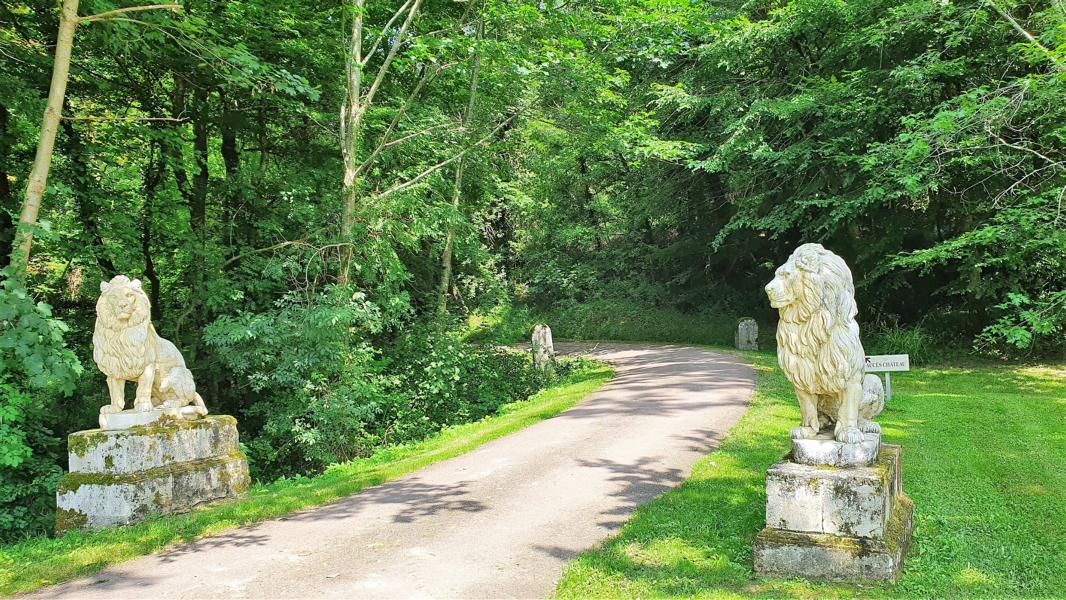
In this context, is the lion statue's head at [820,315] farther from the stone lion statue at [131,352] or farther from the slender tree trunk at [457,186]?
the slender tree trunk at [457,186]

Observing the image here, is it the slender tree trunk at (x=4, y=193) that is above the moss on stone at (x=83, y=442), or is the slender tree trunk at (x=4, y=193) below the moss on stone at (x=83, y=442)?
above

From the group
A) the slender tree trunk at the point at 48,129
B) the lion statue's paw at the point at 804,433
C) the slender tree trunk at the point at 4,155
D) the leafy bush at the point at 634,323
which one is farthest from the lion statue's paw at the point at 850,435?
the leafy bush at the point at 634,323

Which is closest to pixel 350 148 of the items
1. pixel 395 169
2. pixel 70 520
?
pixel 395 169

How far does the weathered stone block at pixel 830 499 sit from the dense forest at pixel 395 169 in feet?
20.6

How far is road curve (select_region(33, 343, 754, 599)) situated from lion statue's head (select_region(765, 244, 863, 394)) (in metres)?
2.34

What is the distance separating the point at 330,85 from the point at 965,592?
12.5 metres

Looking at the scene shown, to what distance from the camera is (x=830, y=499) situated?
14.7 feet

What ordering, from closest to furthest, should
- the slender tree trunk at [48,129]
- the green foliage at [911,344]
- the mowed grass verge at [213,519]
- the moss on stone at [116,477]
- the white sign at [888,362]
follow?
the mowed grass verge at [213,519] < the slender tree trunk at [48,129] < the moss on stone at [116,477] < the white sign at [888,362] < the green foliage at [911,344]

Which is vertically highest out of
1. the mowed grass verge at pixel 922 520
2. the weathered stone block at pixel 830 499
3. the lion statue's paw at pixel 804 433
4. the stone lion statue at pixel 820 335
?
the stone lion statue at pixel 820 335

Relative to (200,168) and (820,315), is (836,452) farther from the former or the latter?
(200,168)

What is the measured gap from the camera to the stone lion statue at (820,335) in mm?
4605

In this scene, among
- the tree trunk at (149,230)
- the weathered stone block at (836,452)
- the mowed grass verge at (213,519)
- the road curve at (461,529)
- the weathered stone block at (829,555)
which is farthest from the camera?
the tree trunk at (149,230)

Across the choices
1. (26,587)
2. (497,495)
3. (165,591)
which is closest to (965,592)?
(497,495)

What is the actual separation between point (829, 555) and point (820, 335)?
147 centimetres
